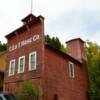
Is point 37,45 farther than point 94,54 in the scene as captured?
No

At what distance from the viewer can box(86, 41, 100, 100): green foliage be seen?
3070 cm

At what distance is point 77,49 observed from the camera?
33.2 metres

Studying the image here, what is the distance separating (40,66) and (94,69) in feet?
42.3

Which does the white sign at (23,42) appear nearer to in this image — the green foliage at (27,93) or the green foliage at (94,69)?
the green foliage at (27,93)

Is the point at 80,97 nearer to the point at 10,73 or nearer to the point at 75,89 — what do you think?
the point at 75,89

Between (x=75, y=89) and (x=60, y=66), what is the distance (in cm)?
435

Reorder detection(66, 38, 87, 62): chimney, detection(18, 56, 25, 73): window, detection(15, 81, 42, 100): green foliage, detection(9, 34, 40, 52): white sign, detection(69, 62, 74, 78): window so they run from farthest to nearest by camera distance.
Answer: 1. detection(66, 38, 87, 62): chimney
2. detection(69, 62, 74, 78): window
3. detection(18, 56, 25, 73): window
4. detection(9, 34, 40, 52): white sign
5. detection(15, 81, 42, 100): green foliage

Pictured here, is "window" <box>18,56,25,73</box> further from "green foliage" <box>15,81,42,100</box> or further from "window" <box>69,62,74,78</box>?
"window" <box>69,62,74,78</box>

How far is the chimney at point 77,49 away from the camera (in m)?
32.6

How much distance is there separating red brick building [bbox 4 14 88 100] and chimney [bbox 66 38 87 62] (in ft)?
7.04

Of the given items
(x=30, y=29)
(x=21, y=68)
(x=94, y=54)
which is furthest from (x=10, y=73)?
(x=94, y=54)

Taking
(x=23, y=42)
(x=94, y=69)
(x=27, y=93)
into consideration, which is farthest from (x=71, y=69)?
(x=27, y=93)

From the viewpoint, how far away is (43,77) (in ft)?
72.3

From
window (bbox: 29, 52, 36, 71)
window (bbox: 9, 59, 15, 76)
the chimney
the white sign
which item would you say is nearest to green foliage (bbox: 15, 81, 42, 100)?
window (bbox: 29, 52, 36, 71)
